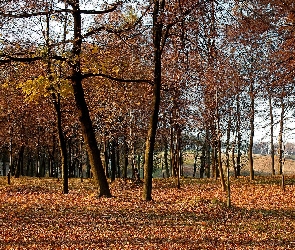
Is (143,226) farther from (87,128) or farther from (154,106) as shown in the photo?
(87,128)

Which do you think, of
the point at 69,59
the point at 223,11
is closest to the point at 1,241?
the point at 69,59

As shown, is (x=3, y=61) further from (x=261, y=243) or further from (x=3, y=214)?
(x=261, y=243)

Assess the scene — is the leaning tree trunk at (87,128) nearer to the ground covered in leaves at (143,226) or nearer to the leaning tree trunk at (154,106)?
the ground covered in leaves at (143,226)

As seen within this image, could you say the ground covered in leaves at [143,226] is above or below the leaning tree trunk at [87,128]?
below

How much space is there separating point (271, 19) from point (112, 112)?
1632 centimetres

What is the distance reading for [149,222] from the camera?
11.5 metres

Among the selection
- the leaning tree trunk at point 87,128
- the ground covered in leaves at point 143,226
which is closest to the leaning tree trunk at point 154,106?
the ground covered in leaves at point 143,226

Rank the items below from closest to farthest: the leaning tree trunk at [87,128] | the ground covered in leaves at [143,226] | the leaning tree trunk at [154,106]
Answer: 1. the ground covered in leaves at [143,226]
2. the leaning tree trunk at [154,106]
3. the leaning tree trunk at [87,128]

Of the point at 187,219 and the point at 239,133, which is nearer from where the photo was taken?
the point at 187,219

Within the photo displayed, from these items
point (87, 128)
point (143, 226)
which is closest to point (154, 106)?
point (87, 128)

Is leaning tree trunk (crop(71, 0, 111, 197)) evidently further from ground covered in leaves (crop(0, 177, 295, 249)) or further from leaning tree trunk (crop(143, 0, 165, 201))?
leaning tree trunk (crop(143, 0, 165, 201))

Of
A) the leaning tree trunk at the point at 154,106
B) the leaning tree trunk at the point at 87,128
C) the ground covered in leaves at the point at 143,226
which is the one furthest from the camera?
the leaning tree trunk at the point at 87,128

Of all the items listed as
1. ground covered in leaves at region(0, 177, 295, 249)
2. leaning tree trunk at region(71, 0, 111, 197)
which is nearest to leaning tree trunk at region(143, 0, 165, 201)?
ground covered in leaves at region(0, 177, 295, 249)

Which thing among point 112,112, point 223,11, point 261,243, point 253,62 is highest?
point 253,62
